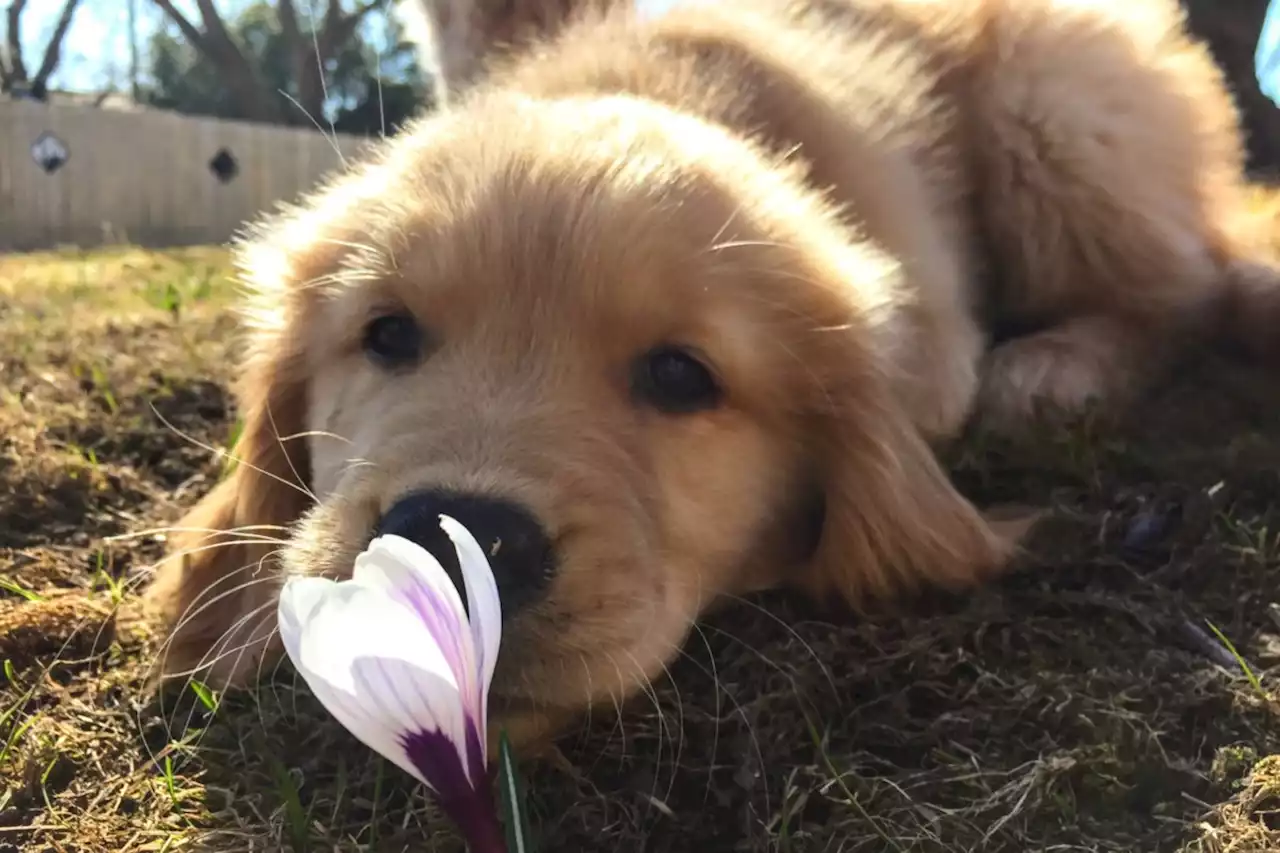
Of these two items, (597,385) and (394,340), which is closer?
(597,385)

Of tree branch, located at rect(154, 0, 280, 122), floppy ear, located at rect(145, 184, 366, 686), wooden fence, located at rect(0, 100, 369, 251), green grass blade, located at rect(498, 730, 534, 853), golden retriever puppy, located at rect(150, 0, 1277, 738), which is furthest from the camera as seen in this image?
tree branch, located at rect(154, 0, 280, 122)

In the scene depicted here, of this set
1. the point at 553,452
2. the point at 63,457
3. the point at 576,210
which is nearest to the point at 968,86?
the point at 576,210

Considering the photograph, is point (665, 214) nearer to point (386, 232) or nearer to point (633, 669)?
point (386, 232)

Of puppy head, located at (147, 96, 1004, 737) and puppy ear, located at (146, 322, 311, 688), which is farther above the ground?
puppy head, located at (147, 96, 1004, 737)

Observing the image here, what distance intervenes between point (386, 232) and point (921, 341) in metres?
1.08

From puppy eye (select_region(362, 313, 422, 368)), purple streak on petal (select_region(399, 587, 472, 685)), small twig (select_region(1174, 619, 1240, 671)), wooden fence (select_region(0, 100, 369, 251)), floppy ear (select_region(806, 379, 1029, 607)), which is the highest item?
purple streak on petal (select_region(399, 587, 472, 685))

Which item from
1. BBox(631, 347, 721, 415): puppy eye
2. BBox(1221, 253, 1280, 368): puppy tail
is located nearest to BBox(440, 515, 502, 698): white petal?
BBox(631, 347, 721, 415): puppy eye

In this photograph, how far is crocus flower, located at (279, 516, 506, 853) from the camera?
2.60ft

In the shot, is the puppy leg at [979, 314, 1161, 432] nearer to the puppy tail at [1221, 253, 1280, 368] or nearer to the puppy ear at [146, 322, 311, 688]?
the puppy tail at [1221, 253, 1280, 368]

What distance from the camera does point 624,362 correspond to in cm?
171

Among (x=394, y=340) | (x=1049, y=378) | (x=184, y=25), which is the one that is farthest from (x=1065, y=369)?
(x=184, y=25)

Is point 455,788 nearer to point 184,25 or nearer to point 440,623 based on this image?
point 440,623

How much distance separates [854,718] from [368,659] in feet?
3.12

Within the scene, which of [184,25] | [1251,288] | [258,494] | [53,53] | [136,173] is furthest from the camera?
[53,53]
